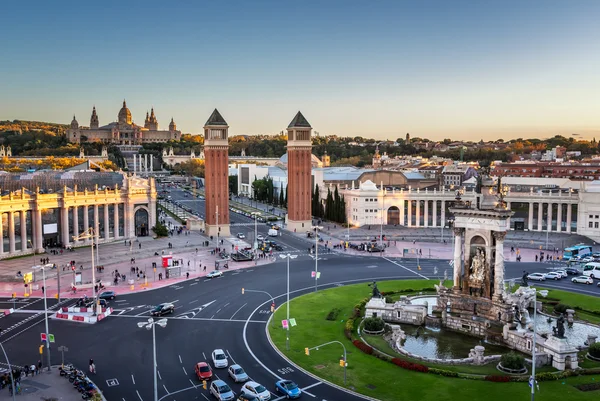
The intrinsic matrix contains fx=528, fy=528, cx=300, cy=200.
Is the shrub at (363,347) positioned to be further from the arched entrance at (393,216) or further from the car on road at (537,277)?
the arched entrance at (393,216)

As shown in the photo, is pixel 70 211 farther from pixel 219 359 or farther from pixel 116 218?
pixel 219 359

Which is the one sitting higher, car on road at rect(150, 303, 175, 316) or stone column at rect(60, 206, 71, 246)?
stone column at rect(60, 206, 71, 246)

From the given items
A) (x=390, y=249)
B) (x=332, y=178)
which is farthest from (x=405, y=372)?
(x=332, y=178)

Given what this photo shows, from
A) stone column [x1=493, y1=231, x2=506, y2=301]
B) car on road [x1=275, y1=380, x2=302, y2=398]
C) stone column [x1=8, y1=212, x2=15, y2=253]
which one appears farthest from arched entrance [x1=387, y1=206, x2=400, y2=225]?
car on road [x1=275, y1=380, x2=302, y2=398]

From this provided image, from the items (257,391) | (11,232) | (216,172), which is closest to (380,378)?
(257,391)

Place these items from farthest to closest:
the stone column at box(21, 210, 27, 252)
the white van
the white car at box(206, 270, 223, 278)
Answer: the stone column at box(21, 210, 27, 252) → the white car at box(206, 270, 223, 278) → the white van

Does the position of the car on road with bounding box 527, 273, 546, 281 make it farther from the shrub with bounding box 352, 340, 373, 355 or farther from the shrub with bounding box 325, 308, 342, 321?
the shrub with bounding box 352, 340, 373, 355

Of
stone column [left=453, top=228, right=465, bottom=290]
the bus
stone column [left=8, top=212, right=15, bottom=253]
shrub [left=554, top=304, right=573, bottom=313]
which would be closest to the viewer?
stone column [left=453, top=228, right=465, bottom=290]

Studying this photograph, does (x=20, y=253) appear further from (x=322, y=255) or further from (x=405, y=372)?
(x=405, y=372)
